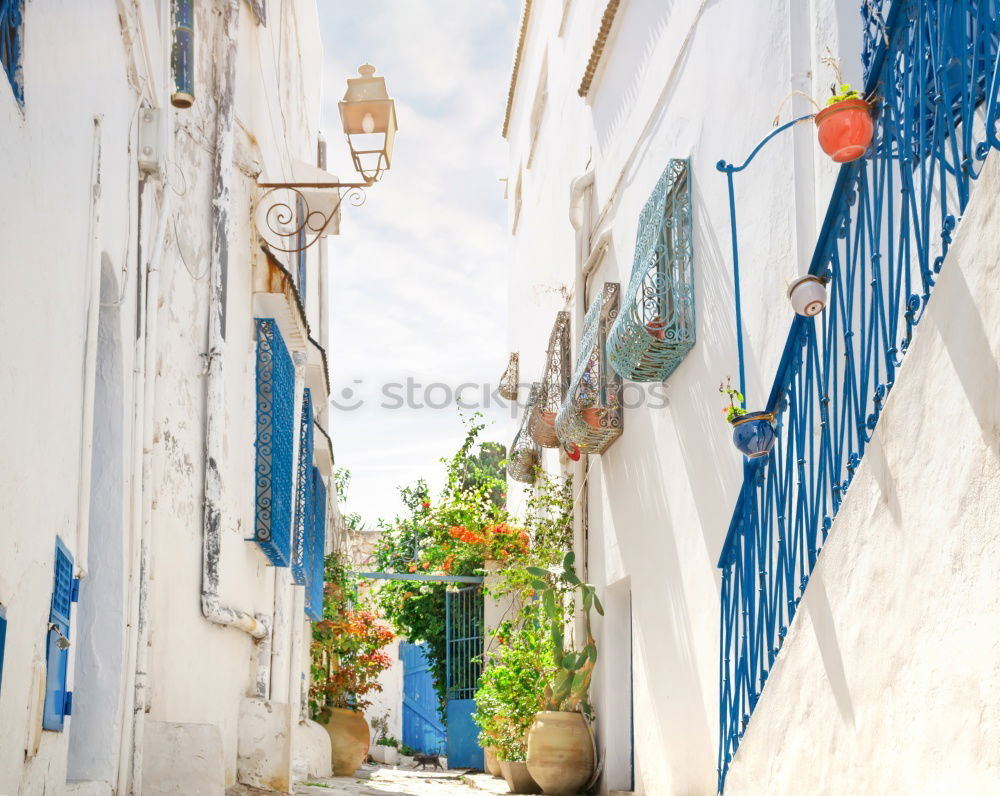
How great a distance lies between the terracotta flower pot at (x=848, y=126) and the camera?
3.37 meters

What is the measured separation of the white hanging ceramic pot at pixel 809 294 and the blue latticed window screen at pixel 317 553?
8572 millimetres

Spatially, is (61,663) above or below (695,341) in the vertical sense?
below

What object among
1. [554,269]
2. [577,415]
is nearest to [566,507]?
[577,415]

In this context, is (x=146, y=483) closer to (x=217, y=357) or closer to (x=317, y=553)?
(x=217, y=357)

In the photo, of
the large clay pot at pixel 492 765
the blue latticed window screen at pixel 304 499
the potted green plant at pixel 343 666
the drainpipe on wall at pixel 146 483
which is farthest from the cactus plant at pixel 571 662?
the potted green plant at pixel 343 666

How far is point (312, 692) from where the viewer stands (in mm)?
13438

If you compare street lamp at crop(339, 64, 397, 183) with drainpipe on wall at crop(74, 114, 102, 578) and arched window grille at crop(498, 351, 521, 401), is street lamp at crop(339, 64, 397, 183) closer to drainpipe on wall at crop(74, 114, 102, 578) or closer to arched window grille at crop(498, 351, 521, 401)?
drainpipe on wall at crop(74, 114, 102, 578)

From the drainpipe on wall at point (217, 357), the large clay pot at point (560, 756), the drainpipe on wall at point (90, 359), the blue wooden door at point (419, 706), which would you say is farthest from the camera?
the blue wooden door at point (419, 706)

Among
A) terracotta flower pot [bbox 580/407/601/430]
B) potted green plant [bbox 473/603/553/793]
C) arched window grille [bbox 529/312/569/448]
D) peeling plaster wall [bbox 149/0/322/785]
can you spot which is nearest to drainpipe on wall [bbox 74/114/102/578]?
peeling plaster wall [bbox 149/0/322/785]

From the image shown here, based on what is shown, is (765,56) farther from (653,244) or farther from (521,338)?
(521,338)

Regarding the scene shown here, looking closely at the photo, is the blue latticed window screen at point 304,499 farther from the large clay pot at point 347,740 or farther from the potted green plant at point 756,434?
the potted green plant at point 756,434

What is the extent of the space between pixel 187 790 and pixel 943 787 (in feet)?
11.8

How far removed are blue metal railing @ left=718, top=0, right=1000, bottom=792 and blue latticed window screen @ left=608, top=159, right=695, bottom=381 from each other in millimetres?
1747

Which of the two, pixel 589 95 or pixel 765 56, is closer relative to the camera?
pixel 765 56
